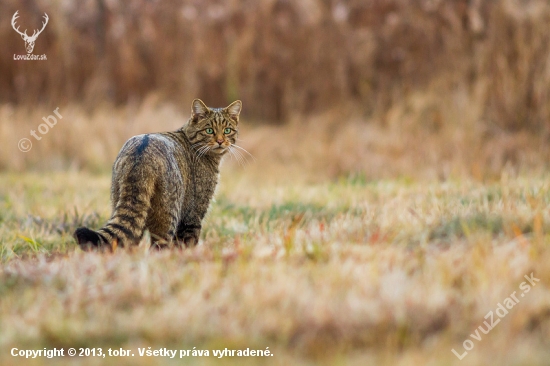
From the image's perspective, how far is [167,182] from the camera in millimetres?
3479

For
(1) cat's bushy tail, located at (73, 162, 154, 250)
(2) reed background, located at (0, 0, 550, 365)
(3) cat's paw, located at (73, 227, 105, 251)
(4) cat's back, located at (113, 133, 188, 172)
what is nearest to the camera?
(2) reed background, located at (0, 0, 550, 365)

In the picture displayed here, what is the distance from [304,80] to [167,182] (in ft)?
20.2

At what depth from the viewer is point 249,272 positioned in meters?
2.59

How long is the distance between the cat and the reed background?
218 mm

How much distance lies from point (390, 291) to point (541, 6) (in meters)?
6.51

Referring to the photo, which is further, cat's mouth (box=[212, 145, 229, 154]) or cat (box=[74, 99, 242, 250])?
cat's mouth (box=[212, 145, 229, 154])

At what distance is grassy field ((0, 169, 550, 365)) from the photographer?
2020 millimetres

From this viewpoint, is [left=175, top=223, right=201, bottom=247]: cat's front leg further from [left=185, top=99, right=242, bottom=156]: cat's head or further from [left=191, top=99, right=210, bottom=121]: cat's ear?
[left=191, top=99, right=210, bottom=121]: cat's ear

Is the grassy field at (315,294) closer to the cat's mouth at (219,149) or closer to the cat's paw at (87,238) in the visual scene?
the cat's paw at (87,238)

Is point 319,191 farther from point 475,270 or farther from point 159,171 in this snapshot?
point 475,270

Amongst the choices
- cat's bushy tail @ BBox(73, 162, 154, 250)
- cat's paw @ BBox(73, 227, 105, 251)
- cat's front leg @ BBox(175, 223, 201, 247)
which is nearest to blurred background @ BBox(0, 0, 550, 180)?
cat's front leg @ BBox(175, 223, 201, 247)

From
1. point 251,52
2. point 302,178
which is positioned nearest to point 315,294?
point 302,178

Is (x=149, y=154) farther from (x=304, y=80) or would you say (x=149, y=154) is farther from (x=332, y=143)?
(x=304, y=80)

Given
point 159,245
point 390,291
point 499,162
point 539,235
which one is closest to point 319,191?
point 499,162
